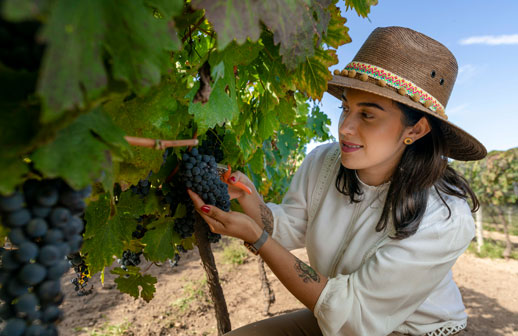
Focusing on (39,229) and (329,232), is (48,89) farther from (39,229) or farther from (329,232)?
(329,232)

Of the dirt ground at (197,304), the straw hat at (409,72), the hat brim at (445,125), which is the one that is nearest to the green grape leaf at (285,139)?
the hat brim at (445,125)

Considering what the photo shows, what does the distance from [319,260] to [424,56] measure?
53.5 inches

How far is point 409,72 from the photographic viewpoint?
1.90m

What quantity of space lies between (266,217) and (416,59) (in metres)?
1.27

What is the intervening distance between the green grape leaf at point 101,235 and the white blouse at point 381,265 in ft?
3.54

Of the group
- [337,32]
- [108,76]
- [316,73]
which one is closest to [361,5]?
[337,32]

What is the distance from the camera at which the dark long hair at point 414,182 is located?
192cm

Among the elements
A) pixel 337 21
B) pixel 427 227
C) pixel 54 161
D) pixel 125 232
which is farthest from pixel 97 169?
pixel 427 227

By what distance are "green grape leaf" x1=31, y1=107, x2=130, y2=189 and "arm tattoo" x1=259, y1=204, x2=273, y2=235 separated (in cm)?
166

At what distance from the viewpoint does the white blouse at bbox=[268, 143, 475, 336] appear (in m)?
1.82

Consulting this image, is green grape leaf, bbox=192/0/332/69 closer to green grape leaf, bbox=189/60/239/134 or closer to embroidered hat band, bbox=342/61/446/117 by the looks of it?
green grape leaf, bbox=189/60/239/134

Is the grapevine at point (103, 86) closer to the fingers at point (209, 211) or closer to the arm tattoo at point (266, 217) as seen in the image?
the fingers at point (209, 211)

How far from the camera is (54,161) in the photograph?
0.52 m

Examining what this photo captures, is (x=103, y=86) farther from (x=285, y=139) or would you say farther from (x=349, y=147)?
(x=285, y=139)
